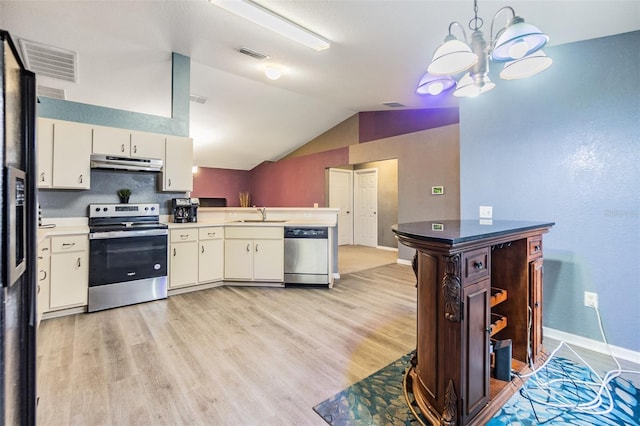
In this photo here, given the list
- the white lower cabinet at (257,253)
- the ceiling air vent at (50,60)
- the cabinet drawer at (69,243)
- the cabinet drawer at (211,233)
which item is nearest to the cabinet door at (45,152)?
the cabinet drawer at (69,243)

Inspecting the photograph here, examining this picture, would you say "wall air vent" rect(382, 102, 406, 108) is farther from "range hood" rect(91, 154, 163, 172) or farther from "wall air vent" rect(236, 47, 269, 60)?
"range hood" rect(91, 154, 163, 172)

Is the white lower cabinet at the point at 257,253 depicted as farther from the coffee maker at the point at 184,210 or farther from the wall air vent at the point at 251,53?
the wall air vent at the point at 251,53

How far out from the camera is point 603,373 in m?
1.99

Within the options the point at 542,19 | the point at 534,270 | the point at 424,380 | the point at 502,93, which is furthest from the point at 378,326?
the point at 542,19

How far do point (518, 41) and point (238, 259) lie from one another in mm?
3529

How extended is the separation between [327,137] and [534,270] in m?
6.05

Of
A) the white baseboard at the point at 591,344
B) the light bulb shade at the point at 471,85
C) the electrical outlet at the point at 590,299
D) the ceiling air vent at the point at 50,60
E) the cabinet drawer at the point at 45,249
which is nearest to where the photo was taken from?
the light bulb shade at the point at 471,85

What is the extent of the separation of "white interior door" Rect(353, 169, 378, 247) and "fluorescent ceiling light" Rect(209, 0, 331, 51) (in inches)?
203

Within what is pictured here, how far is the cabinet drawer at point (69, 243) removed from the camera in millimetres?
2852

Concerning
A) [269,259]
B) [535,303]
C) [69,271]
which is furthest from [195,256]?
[535,303]

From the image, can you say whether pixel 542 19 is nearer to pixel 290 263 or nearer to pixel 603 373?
pixel 603 373

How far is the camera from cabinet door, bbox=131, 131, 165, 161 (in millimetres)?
3521

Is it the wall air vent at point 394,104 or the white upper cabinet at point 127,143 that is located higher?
the wall air vent at point 394,104

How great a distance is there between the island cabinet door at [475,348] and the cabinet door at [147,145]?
145 inches
